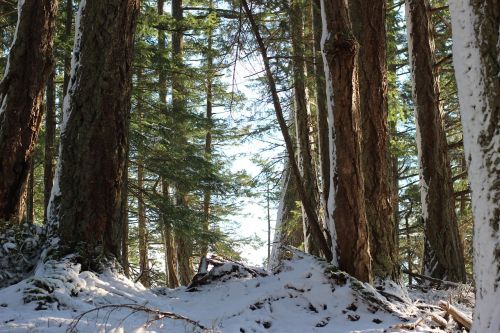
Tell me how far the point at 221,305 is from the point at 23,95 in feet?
11.5

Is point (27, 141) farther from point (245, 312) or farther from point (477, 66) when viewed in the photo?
point (477, 66)

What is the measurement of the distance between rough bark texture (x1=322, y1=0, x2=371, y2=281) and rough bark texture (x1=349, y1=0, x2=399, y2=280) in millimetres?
883

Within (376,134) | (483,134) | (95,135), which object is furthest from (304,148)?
(483,134)

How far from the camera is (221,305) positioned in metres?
4.00

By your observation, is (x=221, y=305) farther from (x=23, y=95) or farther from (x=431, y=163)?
(x=431, y=163)

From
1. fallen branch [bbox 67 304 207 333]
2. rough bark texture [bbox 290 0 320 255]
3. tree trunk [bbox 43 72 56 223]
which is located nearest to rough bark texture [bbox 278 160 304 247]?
rough bark texture [bbox 290 0 320 255]

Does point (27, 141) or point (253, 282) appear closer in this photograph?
point (253, 282)

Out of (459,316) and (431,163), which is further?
(431,163)

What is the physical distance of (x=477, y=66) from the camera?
202 cm

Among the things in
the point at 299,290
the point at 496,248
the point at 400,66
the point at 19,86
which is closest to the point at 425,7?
the point at 400,66

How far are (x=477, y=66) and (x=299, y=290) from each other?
2626mm

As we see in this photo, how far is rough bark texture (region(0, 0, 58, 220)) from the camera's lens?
16.6 feet

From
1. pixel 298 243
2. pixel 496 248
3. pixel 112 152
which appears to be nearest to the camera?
pixel 496 248

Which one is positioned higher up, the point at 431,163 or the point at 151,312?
the point at 431,163
